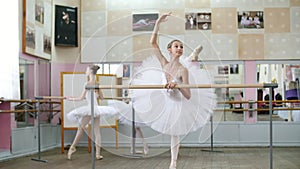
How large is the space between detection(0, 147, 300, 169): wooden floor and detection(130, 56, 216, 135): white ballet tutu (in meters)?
0.61

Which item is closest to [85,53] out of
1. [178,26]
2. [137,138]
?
[178,26]

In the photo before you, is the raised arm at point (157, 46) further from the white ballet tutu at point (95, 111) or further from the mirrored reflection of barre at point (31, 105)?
the mirrored reflection of barre at point (31, 105)

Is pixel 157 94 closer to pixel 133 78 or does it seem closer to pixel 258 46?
pixel 133 78

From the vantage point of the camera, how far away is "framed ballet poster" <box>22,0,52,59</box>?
7.43 meters

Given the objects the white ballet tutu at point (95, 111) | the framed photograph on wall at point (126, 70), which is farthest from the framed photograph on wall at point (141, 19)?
the framed photograph on wall at point (126, 70)

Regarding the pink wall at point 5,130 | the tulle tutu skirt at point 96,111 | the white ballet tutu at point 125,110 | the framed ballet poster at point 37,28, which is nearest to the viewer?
the white ballet tutu at point 125,110

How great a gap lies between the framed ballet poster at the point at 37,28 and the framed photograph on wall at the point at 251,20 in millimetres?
3795

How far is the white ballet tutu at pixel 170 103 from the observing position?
457 centimetres

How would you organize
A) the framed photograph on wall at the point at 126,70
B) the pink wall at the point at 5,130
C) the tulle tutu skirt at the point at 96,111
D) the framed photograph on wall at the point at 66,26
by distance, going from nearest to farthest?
1. the framed photograph on wall at the point at 126,70
2. the tulle tutu skirt at the point at 96,111
3. the pink wall at the point at 5,130
4. the framed photograph on wall at the point at 66,26

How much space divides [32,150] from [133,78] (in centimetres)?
343

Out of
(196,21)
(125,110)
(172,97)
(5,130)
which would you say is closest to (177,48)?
(172,97)

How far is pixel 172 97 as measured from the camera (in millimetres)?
4582

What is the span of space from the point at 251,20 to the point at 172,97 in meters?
5.11

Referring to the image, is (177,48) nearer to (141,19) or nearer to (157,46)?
(157,46)
